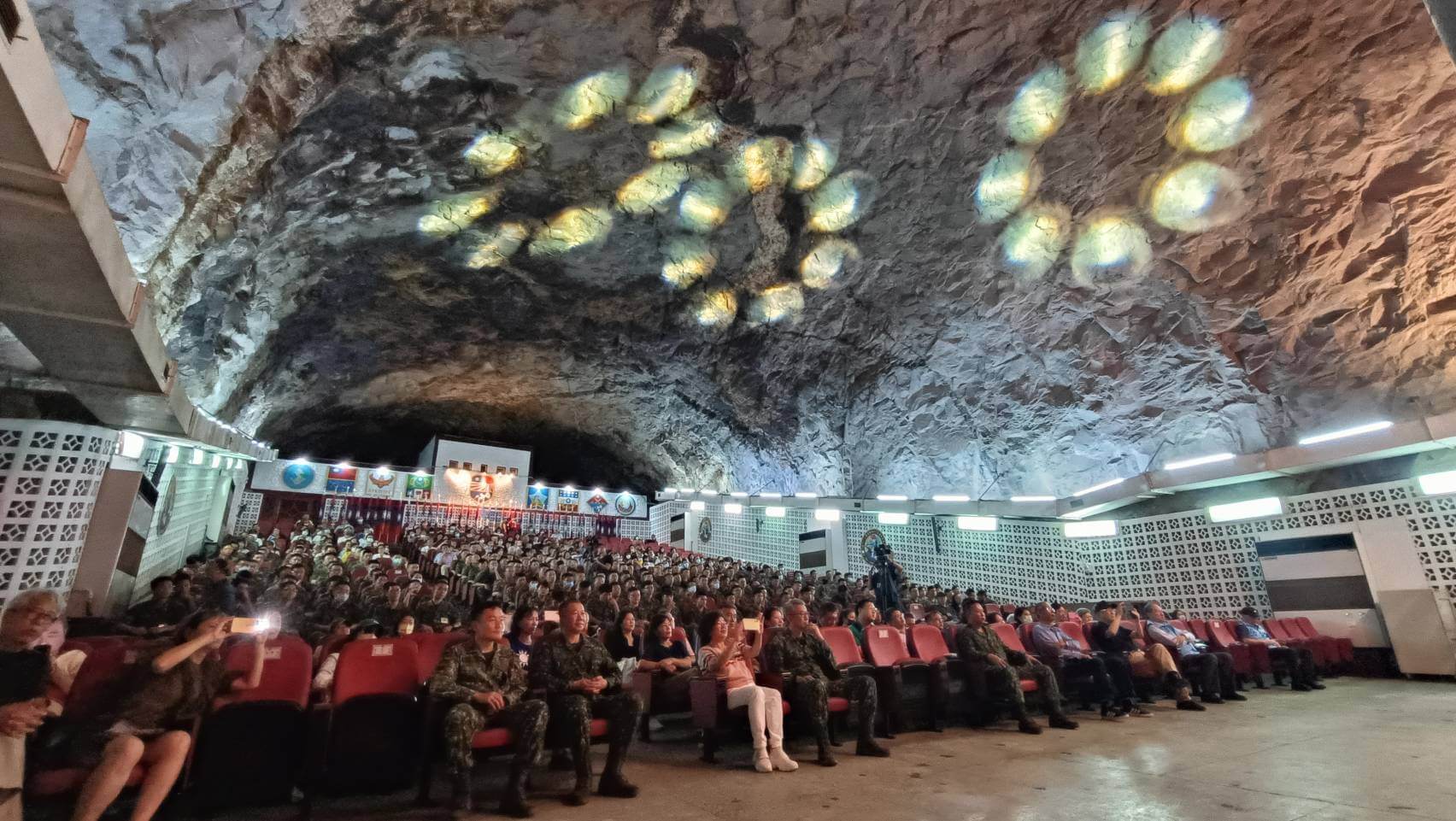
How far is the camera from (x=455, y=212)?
13.4 metres

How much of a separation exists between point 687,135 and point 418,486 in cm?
1910

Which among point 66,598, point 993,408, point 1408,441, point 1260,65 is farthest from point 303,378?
point 1408,441

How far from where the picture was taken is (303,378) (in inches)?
715

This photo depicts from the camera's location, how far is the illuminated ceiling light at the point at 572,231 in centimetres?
1415

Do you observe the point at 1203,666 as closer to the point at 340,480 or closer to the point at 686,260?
the point at 686,260

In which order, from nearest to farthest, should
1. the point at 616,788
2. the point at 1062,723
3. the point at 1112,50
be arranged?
the point at 616,788, the point at 1062,723, the point at 1112,50

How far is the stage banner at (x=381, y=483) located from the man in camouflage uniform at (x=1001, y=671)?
2363cm

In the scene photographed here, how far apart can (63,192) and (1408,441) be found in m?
14.1

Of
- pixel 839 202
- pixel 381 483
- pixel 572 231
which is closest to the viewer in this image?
pixel 839 202

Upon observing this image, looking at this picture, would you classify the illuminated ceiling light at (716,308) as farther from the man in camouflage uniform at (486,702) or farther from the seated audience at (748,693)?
the man in camouflage uniform at (486,702)

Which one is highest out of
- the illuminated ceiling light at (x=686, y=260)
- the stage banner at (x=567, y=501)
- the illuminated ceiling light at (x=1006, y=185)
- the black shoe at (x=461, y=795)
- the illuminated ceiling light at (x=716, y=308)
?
the illuminated ceiling light at (x=686, y=260)

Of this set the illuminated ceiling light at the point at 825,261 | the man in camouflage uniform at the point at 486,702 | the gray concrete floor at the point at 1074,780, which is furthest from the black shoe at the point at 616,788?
the illuminated ceiling light at the point at 825,261

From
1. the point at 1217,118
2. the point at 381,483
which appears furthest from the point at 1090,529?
the point at 381,483

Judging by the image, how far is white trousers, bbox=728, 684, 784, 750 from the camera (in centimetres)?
440
